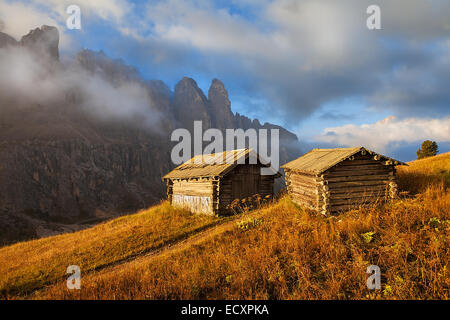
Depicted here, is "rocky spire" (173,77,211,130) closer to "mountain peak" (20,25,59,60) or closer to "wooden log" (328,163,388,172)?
"mountain peak" (20,25,59,60)

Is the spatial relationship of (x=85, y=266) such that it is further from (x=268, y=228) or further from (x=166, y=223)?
(x=268, y=228)

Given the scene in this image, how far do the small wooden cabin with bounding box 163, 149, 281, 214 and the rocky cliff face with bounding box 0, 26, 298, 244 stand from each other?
4745 centimetres

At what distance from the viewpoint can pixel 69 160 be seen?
84250 millimetres

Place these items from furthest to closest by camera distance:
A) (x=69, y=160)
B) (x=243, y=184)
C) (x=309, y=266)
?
1. (x=69, y=160)
2. (x=243, y=184)
3. (x=309, y=266)

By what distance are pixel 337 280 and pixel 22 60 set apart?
154914mm

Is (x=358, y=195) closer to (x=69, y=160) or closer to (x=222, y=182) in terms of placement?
(x=222, y=182)

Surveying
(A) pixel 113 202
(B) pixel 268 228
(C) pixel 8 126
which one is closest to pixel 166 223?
(B) pixel 268 228

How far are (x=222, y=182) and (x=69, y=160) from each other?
89.2 meters

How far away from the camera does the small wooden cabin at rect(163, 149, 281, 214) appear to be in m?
16.5

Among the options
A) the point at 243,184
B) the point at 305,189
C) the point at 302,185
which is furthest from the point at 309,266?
the point at 243,184

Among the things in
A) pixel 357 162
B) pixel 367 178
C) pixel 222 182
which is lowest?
pixel 367 178

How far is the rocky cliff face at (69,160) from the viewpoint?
6494cm

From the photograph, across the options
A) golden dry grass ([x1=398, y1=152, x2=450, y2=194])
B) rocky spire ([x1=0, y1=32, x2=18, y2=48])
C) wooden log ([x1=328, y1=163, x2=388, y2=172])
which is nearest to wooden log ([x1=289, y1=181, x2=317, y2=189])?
wooden log ([x1=328, y1=163, x2=388, y2=172])

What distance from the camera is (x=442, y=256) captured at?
18.0 feet
